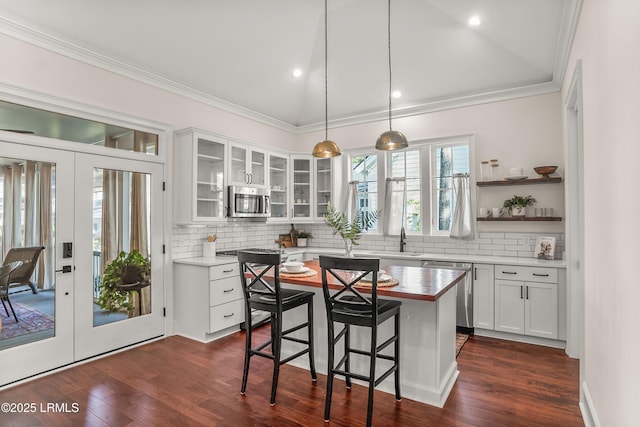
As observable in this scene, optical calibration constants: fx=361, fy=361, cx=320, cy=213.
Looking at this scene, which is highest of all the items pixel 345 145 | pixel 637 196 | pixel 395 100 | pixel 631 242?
pixel 395 100

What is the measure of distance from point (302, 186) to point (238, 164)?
4.43 ft

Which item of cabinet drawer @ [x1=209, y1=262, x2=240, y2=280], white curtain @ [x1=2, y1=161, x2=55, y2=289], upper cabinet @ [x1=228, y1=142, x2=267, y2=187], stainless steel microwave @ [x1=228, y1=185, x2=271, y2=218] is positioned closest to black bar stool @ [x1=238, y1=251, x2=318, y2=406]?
cabinet drawer @ [x1=209, y1=262, x2=240, y2=280]

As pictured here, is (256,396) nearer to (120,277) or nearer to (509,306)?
(120,277)

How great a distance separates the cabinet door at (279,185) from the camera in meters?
5.66

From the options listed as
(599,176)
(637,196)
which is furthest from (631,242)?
(599,176)

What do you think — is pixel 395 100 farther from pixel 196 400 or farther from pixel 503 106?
pixel 196 400

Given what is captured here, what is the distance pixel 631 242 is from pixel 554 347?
2919 millimetres

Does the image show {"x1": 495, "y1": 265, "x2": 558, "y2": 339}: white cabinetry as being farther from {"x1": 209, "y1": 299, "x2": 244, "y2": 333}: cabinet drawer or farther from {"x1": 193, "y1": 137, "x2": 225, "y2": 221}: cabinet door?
{"x1": 193, "y1": 137, "x2": 225, "y2": 221}: cabinet door

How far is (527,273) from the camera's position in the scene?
4016 millimetres

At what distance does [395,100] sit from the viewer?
5.41m

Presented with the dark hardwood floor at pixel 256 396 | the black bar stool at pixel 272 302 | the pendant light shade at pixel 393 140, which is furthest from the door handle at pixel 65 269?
the pendant light shade at pixel 393 140

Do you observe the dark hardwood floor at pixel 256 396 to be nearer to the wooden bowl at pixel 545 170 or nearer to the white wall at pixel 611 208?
the white wall at pixel 611 208

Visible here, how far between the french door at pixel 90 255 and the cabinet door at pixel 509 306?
3945 millimetres

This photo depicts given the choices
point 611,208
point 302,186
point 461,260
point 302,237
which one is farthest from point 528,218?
point 302,237
